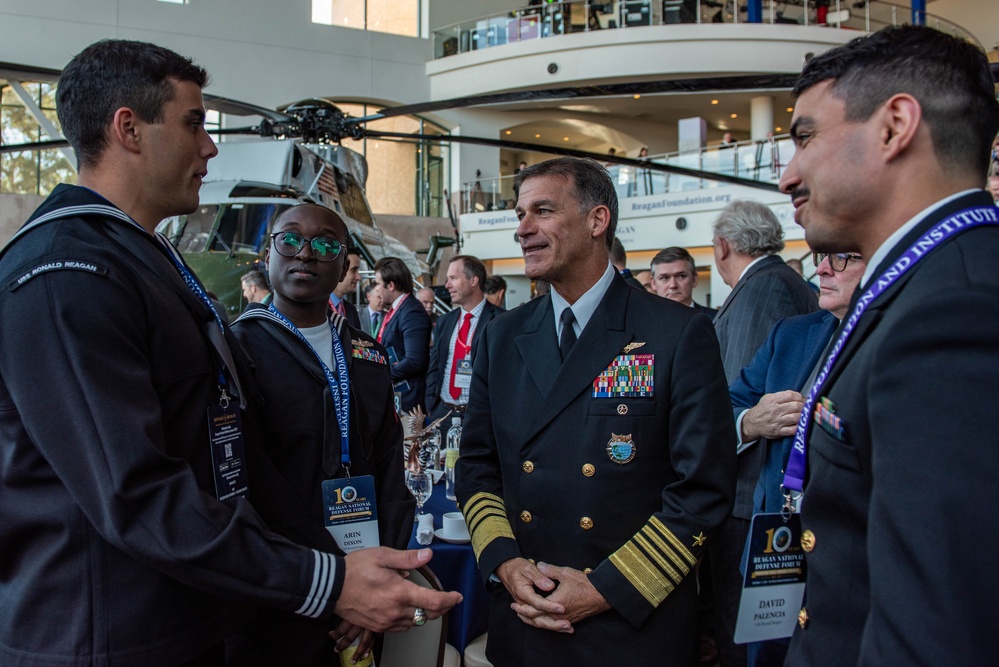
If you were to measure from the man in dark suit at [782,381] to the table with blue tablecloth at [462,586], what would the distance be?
958 millimetres

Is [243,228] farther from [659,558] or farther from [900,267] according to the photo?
[900,267]

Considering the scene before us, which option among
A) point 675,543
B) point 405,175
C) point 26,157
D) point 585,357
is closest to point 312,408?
point 585,357

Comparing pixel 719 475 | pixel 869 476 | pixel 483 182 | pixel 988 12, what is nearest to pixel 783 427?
pixel 719 475

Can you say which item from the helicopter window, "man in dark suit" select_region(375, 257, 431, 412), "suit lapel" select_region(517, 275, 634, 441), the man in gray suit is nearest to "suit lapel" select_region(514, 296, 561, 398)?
"suit lapel" select_region(517, 275, 634, 441)

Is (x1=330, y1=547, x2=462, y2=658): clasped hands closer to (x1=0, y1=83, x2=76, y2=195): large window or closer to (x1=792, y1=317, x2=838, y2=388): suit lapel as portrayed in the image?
(x1=792, y1=317, x2=838, y2=388): suit lapel

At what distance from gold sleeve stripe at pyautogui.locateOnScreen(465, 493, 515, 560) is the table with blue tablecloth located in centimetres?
51

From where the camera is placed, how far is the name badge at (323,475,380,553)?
6.54 feet

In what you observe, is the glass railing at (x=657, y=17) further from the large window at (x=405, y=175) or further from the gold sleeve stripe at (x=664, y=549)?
the gold sleeve stripe at (x=664, y=549)

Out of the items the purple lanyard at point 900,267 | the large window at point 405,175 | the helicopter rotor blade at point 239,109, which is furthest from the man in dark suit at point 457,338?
the large window at point 405,175

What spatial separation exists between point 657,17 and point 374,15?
960cm

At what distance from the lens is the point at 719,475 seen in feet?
5.94

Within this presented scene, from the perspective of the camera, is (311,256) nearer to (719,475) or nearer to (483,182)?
(719,475)

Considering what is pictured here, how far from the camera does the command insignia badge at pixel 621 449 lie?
187 cm

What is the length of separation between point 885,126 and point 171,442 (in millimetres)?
1429
